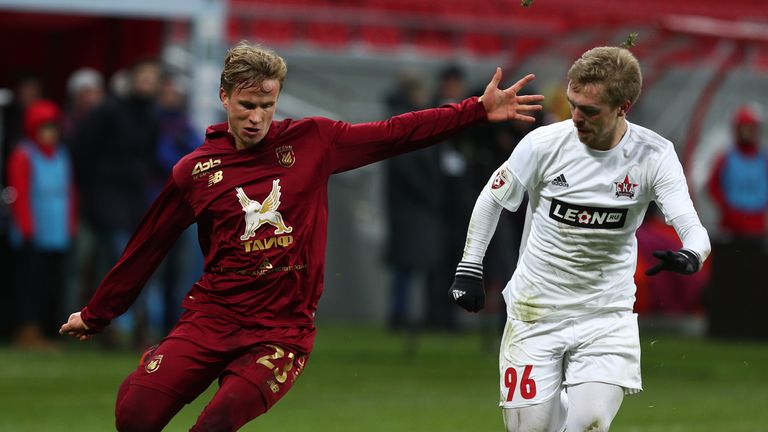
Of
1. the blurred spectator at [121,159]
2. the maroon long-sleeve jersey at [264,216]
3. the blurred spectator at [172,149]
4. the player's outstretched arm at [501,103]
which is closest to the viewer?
Result: the maroon long-sleeve jersey at [264,216]

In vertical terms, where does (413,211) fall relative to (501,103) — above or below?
below

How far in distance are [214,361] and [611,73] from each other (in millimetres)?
2047

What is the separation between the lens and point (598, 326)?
6.25 metres

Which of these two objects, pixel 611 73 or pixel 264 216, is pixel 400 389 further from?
pixel 611 73

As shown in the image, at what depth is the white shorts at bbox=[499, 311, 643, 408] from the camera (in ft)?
20.3

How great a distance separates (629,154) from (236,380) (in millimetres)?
1946

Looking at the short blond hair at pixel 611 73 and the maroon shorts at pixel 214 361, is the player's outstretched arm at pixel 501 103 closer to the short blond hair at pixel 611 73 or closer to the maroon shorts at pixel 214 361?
the short blond hair at pixel 611 73

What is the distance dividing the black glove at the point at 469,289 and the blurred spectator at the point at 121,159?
7.47 metres

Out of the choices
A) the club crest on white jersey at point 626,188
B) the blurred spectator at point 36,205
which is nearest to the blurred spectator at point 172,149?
the blurred spectator at point 36,205

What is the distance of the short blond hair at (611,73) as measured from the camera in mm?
6066

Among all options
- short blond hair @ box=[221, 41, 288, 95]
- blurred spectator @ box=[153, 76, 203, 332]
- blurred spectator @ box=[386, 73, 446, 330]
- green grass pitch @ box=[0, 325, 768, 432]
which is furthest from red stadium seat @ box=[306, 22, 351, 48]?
short blond hair @ box=[221, 41, 288, 95]

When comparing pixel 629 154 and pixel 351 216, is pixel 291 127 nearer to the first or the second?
pixel 629 154

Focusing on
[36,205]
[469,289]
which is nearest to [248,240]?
[469,289]

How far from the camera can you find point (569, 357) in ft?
20.7
